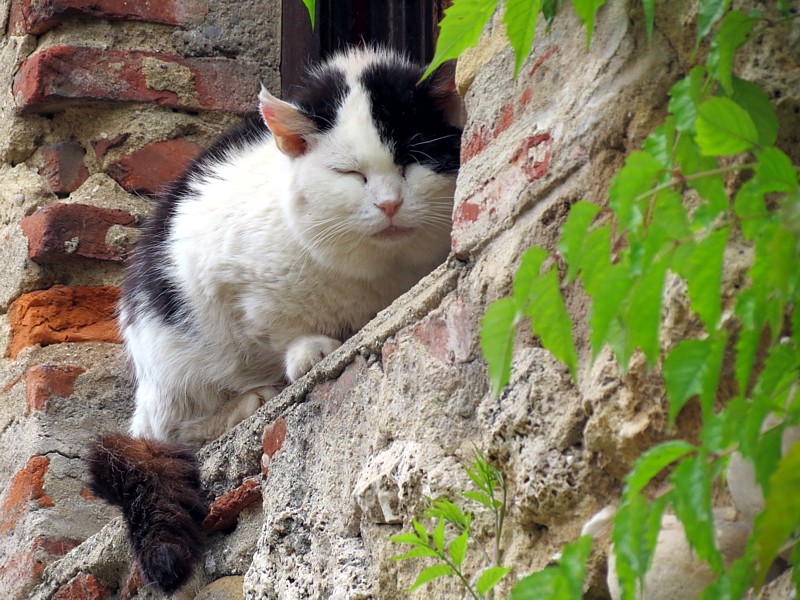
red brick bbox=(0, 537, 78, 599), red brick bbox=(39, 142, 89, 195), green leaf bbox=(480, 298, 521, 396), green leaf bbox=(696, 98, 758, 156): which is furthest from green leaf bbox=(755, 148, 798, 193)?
red brick bbox=(39, 142, 89, 195)

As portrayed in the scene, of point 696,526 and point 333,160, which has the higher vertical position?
point 696,526

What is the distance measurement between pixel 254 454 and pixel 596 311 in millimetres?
1462

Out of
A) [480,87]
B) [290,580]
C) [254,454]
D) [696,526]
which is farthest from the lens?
[254,454]

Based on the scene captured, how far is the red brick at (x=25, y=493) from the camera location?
Result: 289cm

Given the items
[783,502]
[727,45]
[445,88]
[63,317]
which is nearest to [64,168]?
[63,317]

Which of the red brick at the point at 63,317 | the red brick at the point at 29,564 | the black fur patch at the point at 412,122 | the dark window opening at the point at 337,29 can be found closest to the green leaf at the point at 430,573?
the black fur patch at the point at 412,122

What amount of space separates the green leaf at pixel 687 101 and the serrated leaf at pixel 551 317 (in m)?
0.17

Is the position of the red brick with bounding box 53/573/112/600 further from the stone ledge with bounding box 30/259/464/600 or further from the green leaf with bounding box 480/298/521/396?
the green leaf with bounding box 480/298/521/396

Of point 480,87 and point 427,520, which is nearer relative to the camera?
point 427,520

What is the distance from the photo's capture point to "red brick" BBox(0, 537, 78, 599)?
2762 mm

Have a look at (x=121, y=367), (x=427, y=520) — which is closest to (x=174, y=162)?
(x=121, y=367)

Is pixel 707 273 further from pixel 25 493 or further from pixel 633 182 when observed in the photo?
pixel 25 493

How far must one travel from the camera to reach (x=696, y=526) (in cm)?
80

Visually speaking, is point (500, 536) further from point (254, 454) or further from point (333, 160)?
point (333, 160)
